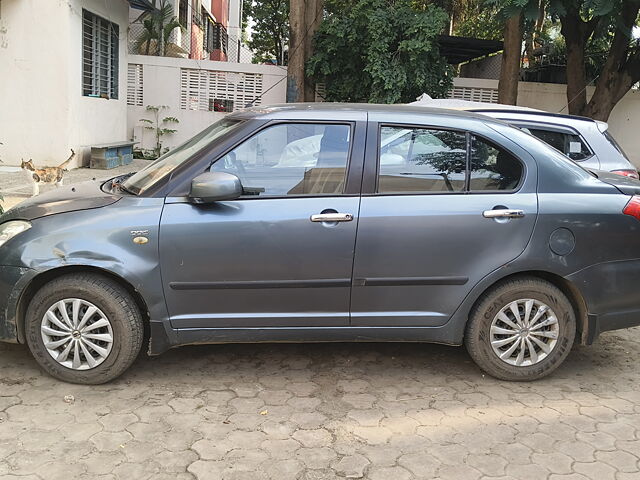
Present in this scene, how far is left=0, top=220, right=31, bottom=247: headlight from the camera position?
3.45m

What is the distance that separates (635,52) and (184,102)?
999 centimetres

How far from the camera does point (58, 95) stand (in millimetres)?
10734

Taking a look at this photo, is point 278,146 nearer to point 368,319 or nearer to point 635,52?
point 368,319

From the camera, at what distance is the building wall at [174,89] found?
14312 mm

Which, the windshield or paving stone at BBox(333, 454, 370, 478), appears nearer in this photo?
paving stone at BBox(333, 454, 370, 478)

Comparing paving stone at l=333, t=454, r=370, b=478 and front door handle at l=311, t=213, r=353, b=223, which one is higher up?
front door handle at l=311, t=213, r=353, b=223

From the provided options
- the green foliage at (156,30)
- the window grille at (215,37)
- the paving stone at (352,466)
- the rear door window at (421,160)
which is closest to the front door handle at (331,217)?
the rear door window at (421,160)

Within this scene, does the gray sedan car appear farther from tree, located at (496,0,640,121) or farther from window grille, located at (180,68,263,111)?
window grille, located at (180,68,263,111)

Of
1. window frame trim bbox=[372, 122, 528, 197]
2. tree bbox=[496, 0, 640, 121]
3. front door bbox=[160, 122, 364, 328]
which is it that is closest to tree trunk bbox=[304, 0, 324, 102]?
tree bbox=[496, 0, 640, 121]

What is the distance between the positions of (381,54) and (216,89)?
445cm

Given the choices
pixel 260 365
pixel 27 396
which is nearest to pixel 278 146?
pixel 260 365

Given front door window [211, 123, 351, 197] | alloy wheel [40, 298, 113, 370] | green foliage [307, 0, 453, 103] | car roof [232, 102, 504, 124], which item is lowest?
alloy wheel [40, 298, 113, 370]

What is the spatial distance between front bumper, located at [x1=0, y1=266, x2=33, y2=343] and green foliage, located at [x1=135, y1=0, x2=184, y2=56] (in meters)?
13.0

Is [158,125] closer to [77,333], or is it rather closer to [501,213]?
[77,333]
